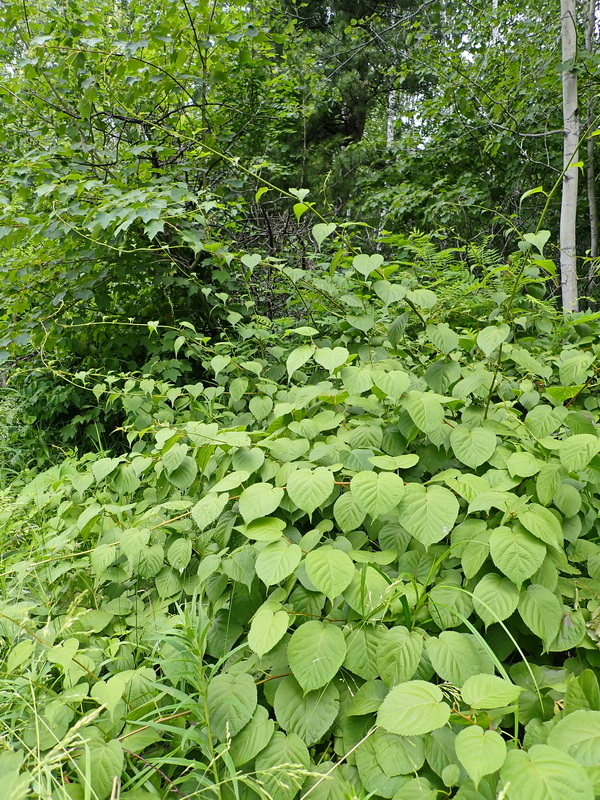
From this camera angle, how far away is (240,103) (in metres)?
3.95

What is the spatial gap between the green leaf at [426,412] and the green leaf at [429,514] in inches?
6.5

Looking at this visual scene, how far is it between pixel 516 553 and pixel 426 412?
0.37 meters

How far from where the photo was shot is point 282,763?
791 millimetres

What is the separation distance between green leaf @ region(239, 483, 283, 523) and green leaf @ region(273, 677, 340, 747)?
1.09 ft

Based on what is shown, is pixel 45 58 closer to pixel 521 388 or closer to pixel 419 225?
pixel 521 388

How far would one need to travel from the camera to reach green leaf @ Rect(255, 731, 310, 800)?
758 millimetres

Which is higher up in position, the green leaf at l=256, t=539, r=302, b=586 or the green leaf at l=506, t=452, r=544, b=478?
the green leaf at l=506, t=452, r=544, b=478

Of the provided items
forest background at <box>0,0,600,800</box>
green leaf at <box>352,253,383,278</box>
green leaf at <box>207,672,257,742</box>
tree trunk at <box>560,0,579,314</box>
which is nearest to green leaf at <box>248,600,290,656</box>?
forest background at <box>0,0,600,800</box>

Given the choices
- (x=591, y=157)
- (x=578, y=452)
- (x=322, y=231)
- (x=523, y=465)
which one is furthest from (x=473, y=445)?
(x=591, y=157)

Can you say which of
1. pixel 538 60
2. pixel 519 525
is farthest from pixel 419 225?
pixel 519 525

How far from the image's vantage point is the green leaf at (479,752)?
0.58 metres

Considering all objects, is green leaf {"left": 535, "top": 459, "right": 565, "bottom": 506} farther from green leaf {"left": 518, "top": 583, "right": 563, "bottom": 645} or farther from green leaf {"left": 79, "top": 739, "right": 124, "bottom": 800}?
green leaf {"left": 79, "top": 739, "right": 124, "bottom": 800}

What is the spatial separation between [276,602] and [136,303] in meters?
2.70

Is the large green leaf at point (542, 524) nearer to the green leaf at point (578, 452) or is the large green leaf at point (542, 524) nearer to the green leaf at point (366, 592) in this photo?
the green leaf at point (578, 452)
